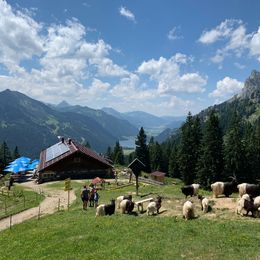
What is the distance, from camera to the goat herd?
82.5 ft

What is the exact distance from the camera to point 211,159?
73750 millimetres

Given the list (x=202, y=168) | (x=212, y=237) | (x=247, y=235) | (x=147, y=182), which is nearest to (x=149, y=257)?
(x=212, y=237)

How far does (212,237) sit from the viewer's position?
807 inches

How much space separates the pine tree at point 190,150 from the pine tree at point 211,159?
19.9 feet

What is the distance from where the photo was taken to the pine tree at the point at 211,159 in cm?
7350

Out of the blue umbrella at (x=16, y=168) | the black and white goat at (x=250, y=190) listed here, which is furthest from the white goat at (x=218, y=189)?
the blue umbrella at (x=16, y=168)

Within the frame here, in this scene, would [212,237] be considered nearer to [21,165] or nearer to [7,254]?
[7,254]

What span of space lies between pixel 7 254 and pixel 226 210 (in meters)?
16.1

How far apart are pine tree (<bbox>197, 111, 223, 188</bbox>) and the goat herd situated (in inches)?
1572

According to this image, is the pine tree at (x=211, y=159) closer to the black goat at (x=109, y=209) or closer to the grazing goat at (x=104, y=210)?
the black goat at (x=109, y=209)

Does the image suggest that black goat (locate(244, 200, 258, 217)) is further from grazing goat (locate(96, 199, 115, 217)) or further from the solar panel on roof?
the solar panel on roof

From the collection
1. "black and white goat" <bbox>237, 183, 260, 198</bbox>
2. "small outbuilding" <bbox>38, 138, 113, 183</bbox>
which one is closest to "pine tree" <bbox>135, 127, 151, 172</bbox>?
"small outbuilding" <bbox>38, 138, 113, 183</bbox>

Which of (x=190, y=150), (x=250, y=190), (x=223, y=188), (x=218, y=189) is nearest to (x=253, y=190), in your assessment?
(x=250, y=190)

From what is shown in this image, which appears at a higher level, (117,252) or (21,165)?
(21,165)
